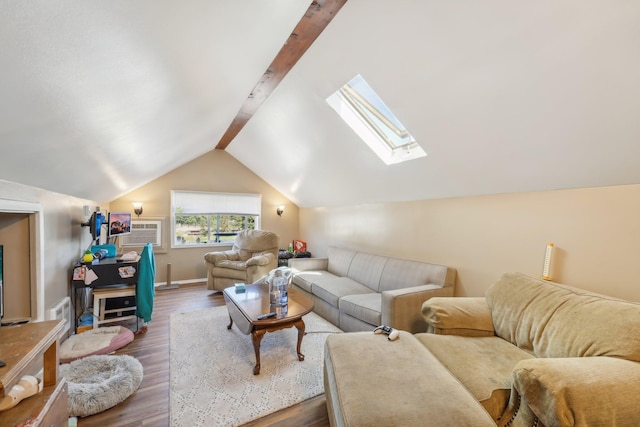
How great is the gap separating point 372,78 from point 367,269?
2465 mm

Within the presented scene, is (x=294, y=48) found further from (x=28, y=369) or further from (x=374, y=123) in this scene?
(x=28, y=369)

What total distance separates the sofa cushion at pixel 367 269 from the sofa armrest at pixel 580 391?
2271 mm

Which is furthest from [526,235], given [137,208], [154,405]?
[137,208]

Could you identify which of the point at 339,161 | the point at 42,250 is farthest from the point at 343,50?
the point at 42,250

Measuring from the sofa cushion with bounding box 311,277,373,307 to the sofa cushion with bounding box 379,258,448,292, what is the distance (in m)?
0.31

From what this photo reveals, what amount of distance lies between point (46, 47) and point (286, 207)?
5.44 meters

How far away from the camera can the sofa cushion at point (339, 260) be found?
13.7 ft

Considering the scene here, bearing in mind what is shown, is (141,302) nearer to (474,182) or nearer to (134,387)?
(134,387)

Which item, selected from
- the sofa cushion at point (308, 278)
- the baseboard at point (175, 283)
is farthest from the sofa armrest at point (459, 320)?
the baseboard at point (175, 283)

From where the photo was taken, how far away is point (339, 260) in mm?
4371

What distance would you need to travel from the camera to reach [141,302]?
301 centimetres

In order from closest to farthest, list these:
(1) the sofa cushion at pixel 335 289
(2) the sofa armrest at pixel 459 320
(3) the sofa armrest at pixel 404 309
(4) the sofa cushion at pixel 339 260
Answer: (2) the sofa armrest at pixel 459 320, (3) the sofa armrest at pixel 404 309, (1) the sofa cushion at pixel 335 289, (4) the sofa cushion at pixel 339 260

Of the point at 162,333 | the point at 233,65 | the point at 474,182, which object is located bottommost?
the point at 162,333

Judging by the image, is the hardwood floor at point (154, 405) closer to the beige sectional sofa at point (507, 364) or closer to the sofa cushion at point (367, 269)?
the beige sectional sofa at point (507, 364)
